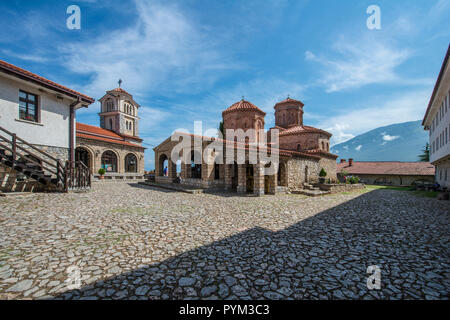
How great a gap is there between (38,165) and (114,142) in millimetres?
16392

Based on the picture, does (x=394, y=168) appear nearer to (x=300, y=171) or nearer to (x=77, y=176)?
(x=300, y=171)

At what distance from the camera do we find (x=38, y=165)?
30.7ft

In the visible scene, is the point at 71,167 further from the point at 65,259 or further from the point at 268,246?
the point at 268,246

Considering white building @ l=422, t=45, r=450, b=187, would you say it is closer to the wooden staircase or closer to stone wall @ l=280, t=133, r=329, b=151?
stone wall @ l=280, t=133, r=329, b=151

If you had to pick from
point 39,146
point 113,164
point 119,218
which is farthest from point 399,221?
point 113,164

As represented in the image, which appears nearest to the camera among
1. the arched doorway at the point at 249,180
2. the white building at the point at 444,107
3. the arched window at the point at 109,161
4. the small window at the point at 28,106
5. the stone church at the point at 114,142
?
the small window at the point at 28,106

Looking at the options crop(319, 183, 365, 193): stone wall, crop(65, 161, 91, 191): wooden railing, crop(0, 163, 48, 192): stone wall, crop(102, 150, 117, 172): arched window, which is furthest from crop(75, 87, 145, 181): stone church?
crop(319, 183, 365, 193): stone wall

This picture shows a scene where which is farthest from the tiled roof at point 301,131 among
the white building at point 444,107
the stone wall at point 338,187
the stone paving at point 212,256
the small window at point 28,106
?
the small window at point 28,106

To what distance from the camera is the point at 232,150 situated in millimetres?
14438

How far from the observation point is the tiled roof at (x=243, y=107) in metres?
22.1

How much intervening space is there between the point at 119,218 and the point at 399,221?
9.82 m

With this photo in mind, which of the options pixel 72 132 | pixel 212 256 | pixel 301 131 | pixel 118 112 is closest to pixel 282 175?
pixel 301 131

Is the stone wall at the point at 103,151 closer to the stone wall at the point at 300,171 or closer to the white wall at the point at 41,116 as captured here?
the white wall at the point at 41,116

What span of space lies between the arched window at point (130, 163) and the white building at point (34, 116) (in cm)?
1517
